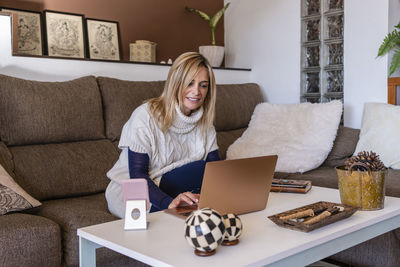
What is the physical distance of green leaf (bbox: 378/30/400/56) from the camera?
2713 millimetres

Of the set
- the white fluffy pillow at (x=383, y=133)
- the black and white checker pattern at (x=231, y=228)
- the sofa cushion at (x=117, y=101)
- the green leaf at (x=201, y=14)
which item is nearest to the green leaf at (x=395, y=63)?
the white fluffy pillow at (x=383, y=133)

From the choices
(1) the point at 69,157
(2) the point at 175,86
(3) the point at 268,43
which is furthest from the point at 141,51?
(2) the point at 175,86

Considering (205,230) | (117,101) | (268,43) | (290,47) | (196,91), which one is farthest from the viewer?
(268,43)

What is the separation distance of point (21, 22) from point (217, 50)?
4.48 ft

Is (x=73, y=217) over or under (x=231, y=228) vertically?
under

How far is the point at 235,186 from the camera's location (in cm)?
129

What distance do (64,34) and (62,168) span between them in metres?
1.10

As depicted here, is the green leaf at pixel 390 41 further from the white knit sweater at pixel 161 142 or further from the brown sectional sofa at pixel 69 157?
the white knit sweater at pixel 161 142

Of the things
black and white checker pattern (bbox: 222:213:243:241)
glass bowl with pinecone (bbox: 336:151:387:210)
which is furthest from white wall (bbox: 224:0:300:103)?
black and white checker pattern (bbox: 222:213:243:241)

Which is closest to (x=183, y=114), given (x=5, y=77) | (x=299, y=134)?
(x=5, y=77)

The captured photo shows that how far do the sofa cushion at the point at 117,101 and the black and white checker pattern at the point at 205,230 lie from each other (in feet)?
4.81

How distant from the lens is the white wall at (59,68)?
2270 millimetres

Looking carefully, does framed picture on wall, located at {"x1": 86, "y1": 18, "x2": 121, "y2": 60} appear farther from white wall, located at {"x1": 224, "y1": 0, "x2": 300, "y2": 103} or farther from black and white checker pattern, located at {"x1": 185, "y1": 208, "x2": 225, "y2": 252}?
black and white checker pattern, located at {"x1": 185, "y1": 208, "x2": 225, "y2": 252}

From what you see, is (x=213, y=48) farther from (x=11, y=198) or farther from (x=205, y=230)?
(x=205, y=230)
